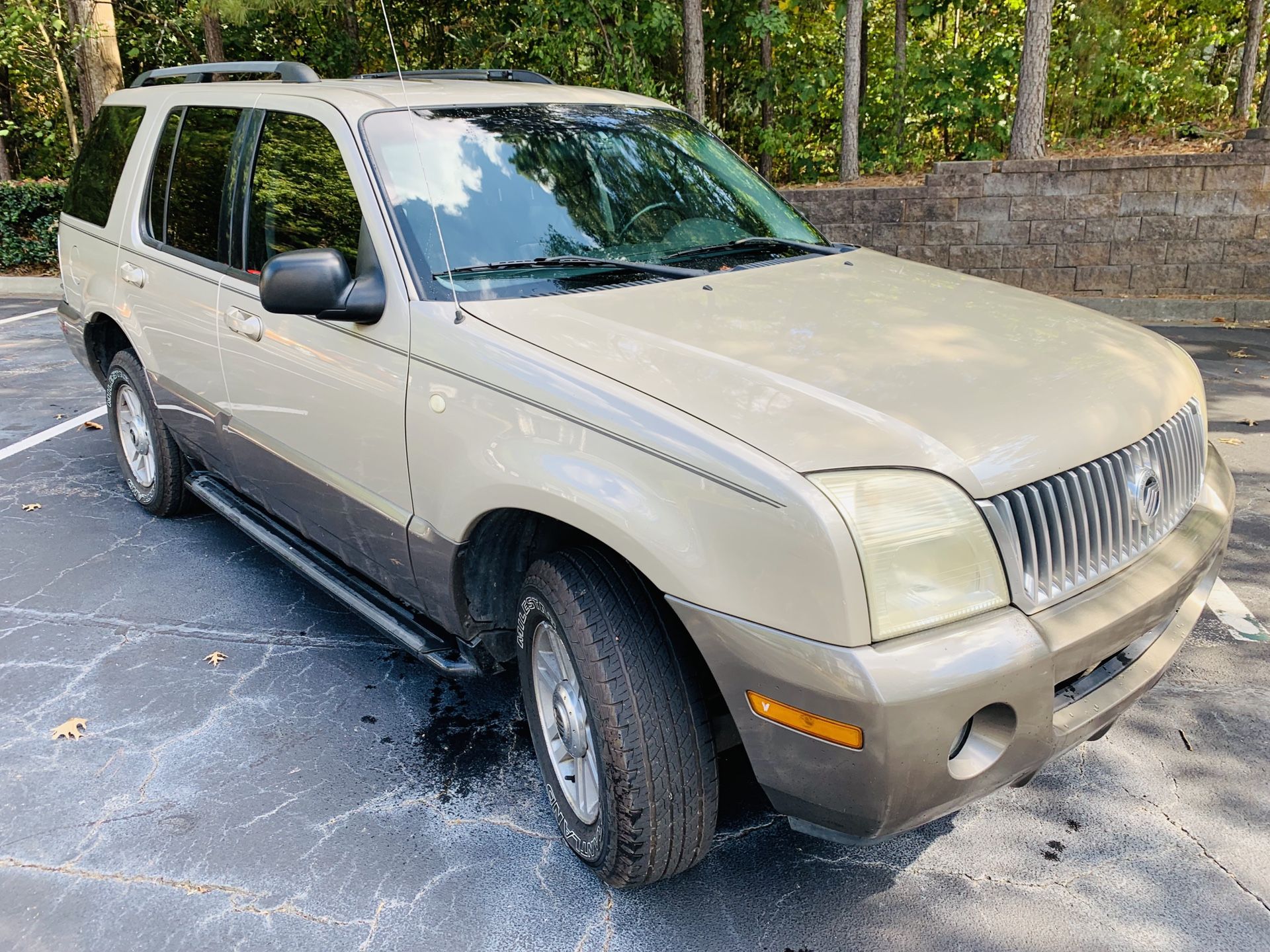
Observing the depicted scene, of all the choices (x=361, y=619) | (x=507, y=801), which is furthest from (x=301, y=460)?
(x=507, y=801)

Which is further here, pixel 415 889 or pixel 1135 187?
pixel 1135 187

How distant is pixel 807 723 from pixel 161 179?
3.79 meters

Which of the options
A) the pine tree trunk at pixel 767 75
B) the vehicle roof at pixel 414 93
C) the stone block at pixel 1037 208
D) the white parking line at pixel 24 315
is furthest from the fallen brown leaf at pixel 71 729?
the pine tree trunk at pixel 767 75

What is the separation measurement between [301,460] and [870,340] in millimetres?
1900

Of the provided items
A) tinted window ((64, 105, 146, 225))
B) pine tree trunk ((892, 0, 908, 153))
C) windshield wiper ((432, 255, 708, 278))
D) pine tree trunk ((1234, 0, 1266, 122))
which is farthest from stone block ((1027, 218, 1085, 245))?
tinted window ((64, 105, 146, 225))

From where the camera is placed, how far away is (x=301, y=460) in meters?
3.42

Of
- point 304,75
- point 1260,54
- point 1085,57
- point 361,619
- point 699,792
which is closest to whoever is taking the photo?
point 699,792

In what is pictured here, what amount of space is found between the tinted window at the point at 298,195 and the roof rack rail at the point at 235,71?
272 millimetres

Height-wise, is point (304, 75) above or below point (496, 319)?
above

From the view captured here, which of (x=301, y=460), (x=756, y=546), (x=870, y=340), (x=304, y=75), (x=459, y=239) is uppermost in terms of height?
(x=304, y=75)

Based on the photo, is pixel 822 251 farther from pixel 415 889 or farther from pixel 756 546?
pixel 415 889

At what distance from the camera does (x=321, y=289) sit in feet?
9.14

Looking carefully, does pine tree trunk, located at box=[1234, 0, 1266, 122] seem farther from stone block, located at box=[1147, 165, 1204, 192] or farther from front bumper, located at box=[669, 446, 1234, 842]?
front bumper, located at box=[669, 446, 1234, 842]

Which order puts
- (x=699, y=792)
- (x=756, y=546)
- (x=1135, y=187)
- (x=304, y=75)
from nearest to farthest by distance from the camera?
(x=756, y=546), (x=699, y=792), (x=304, y=75), (x=1135, y=187)
